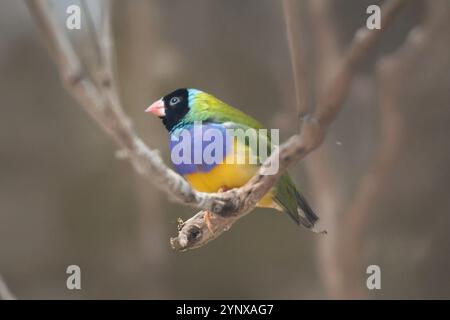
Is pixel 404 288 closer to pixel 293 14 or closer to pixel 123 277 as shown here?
pixel 123 277

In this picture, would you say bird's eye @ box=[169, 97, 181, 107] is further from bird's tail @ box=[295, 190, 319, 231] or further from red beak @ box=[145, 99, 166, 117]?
bird's tail @ box=[295, 190, 319, 231]

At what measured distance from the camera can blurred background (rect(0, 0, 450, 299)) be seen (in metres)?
1.42

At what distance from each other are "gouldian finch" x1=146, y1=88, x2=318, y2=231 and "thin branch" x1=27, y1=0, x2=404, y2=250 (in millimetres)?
66

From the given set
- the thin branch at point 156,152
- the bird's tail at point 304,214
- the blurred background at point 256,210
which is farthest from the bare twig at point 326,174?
the thin branch at point 156,152

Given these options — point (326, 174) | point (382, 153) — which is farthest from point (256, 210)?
point (382, 153)

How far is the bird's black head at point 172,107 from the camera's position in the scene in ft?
3.31

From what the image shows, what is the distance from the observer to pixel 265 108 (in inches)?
54.9

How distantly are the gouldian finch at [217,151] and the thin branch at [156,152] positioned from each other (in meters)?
0.07

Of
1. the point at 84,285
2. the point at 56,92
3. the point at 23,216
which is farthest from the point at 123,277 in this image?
the point at 56,92

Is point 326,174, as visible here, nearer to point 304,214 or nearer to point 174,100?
point 304,214

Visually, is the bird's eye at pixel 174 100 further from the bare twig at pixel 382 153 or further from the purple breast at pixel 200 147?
the bare twig at pixel 382 153

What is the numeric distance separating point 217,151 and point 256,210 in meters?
0.63

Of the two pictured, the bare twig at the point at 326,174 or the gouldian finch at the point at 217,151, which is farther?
the bare twig at the point at 326,174

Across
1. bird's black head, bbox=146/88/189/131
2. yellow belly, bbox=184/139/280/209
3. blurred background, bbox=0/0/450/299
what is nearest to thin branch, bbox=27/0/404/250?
yellow belly, bbox=184/139/280/209
